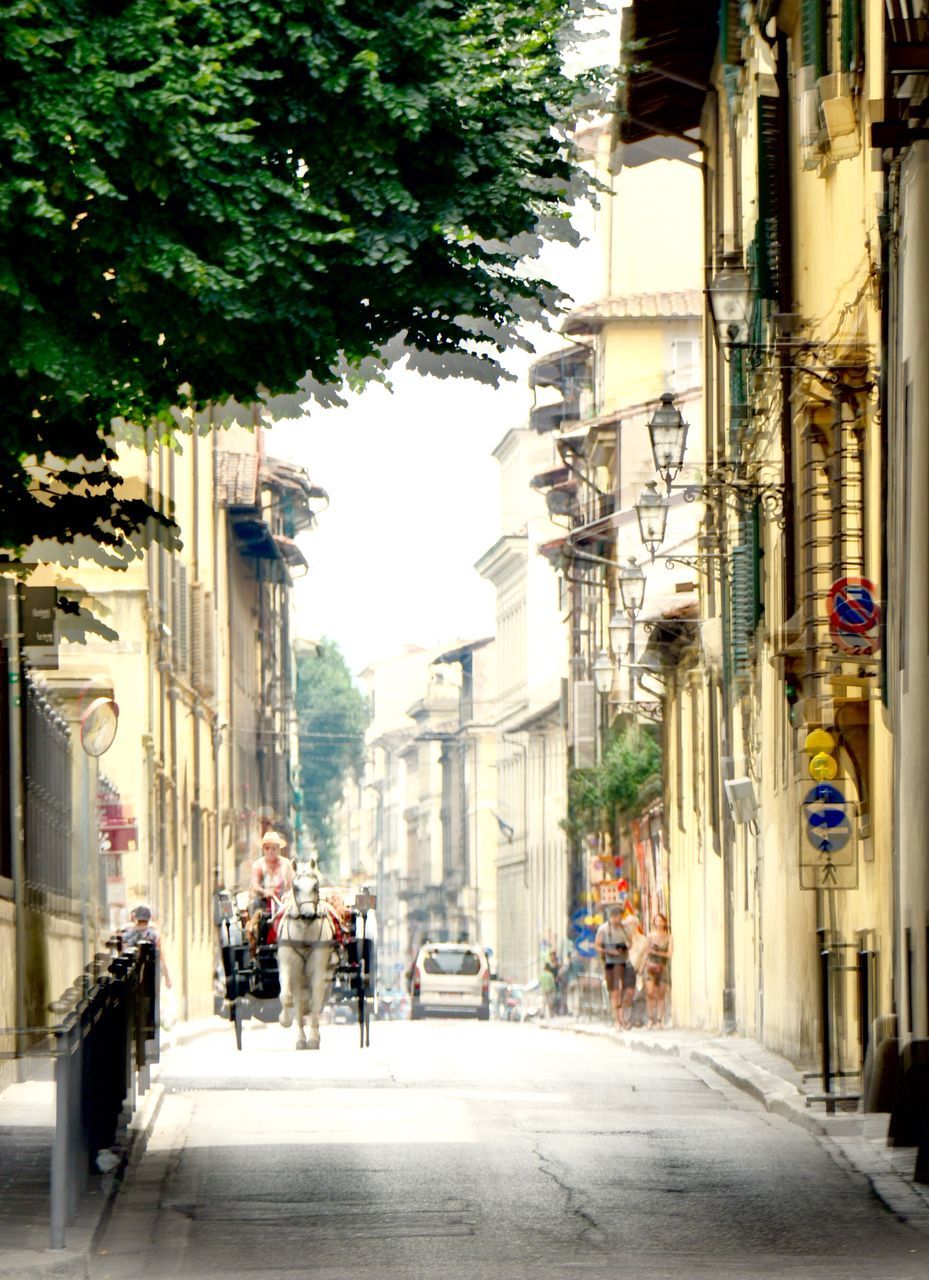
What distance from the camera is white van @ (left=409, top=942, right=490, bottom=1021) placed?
2598 inches

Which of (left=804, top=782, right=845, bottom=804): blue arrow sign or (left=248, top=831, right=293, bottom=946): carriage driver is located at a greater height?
(left=804, top=782, right=845, bottom=804): blue arrow sign

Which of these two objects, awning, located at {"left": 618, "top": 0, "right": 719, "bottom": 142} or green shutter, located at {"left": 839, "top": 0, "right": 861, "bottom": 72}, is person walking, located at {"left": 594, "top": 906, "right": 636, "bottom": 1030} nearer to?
awning, located at {"left": 618, "top": 0, "right": 719, "bottom": 142}

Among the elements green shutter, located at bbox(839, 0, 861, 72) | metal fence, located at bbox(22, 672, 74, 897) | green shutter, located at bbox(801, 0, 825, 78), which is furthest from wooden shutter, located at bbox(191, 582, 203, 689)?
green shutter, located at bbox(839, 0, 861, 72)

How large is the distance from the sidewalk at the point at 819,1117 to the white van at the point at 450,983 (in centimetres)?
3356

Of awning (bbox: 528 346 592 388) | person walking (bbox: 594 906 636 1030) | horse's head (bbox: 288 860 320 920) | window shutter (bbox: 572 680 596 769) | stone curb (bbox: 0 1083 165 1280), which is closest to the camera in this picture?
stone curb (bbox: 0 1083 165 1280)

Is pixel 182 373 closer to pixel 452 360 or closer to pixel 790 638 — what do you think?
pixel 452 360

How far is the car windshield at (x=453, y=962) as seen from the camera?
217 ft

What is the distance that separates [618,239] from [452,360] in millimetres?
52878

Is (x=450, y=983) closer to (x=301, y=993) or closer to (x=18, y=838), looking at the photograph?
(x=301, y=993)

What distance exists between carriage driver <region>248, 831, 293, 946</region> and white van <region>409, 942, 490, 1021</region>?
118 feet

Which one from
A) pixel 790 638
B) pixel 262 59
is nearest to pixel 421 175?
pixel 262 59

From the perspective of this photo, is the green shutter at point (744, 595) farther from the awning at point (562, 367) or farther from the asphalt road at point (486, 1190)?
the awning at point (562, 367)

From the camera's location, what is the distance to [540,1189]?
14.0 meters

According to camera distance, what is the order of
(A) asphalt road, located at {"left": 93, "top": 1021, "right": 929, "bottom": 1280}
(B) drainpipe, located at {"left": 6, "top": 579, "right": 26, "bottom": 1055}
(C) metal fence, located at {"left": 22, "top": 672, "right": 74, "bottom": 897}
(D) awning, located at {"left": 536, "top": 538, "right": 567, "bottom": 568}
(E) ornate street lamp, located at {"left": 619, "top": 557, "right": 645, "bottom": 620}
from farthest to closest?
1. (D) awning, located at {"left": 536, "top": 538, "right": 567, "bottom": 568}
2. (E) ornate street lamp, located at {"left": 619, "top": 557, "right": 645, "bottom": 620}
3. (C) metal fence, located at {"left": 22, "top": 672, "right": 74, "bottom": 897}
4. (B) drainpipe, located at {"left": 6, "top": 579, "right": 26, "bottom": 1055}
5. (A) asphalt road, located at {"left": 93, "top": 1021, "right": 929, "bottom": 1280}
